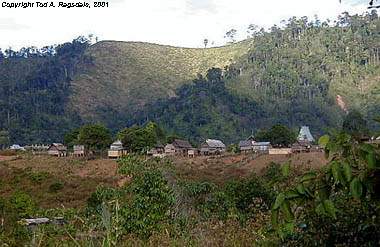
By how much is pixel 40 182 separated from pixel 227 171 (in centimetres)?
1073

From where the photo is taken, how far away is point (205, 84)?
71.2 m

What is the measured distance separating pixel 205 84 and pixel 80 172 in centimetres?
4036

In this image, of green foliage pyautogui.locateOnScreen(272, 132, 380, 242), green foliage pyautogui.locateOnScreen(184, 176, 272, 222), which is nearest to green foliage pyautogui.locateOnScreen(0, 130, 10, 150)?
green foliage pyautogui.locateOnScreen(184, 176, 272, 222)

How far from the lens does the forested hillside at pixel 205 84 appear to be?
64875 millimetres

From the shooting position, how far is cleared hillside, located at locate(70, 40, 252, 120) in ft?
268

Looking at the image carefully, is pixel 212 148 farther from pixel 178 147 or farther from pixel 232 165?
pixel 232 165

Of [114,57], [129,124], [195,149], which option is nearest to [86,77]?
[114,57]

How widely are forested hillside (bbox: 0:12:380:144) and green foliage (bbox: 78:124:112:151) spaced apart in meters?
20.4

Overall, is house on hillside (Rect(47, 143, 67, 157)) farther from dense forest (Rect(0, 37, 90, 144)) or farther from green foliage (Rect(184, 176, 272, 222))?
green foliage (Rect(184, 176, 272, 222))

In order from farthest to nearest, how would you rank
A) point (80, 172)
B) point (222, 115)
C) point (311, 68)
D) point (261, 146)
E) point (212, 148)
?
1. point (311, 68)
2. point (222, 115)
3. point (212, 148)
4. point (261, 146)
5. point (80, 172)

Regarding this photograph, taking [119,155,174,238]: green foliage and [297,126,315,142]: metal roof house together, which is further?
[297,126,315,142]: metal roof house

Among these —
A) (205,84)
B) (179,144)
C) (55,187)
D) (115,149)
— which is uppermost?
(205,84)

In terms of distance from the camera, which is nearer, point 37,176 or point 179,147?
point 37,176

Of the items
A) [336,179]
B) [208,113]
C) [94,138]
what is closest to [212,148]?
[94,138]
